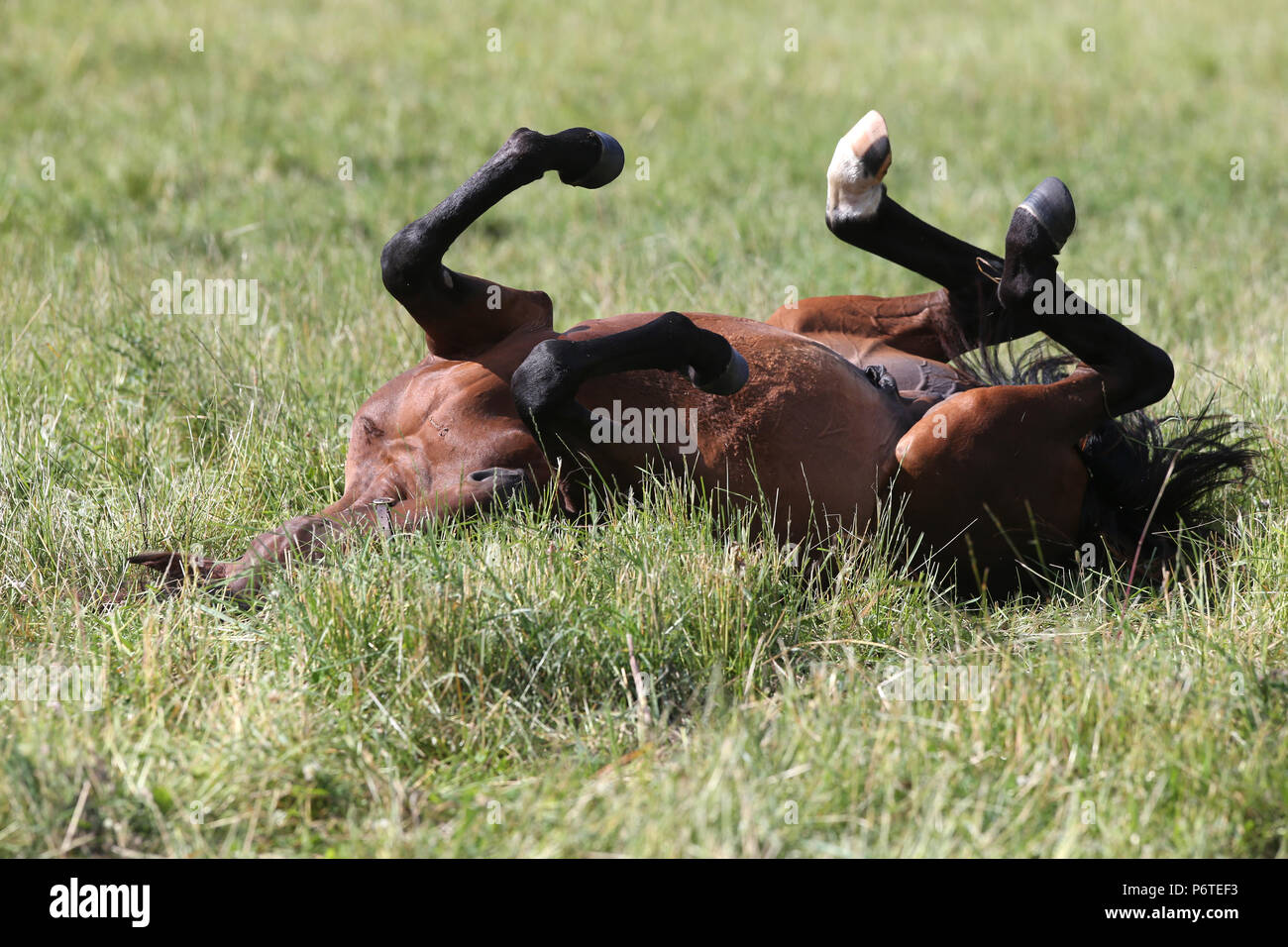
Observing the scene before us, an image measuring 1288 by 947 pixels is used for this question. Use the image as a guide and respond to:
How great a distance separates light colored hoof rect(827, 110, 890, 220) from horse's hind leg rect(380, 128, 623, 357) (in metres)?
0.66

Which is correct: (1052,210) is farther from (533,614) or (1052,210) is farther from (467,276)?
(533,614)

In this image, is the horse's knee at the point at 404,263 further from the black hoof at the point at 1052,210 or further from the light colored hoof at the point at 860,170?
the black hoof at the point at 1052,210

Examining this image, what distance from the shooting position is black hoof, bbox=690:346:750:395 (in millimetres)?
2914

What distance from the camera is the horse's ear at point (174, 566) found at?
2865mm

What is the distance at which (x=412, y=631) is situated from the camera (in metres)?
2.51

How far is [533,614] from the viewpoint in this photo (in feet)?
8.59

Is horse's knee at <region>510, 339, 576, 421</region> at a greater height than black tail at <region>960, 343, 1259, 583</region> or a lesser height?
greater

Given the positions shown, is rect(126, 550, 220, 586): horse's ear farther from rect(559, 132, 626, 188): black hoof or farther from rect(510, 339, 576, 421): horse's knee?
rect(559, 132, 626, 188): black hoof

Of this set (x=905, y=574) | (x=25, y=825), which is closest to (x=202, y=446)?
(x=25, y=825)

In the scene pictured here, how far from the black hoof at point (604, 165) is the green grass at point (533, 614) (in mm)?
991

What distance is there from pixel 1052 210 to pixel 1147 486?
82cm

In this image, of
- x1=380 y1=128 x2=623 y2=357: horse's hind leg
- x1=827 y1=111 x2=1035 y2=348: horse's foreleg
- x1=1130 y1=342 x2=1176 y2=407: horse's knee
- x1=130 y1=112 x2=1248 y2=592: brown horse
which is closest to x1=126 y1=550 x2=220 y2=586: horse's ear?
x1=130 y1=112 x2=1248 y2=592: brown horse

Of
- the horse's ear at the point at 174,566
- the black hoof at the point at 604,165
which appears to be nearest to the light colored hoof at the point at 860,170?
the black hoof at the point at 604,165
